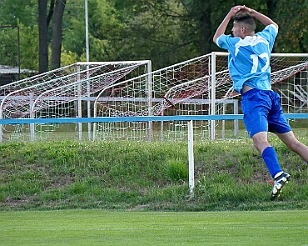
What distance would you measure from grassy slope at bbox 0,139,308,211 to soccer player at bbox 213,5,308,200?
4.13 m

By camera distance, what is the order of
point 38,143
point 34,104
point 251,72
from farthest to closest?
point 34,104
point 38,143
point 251,72

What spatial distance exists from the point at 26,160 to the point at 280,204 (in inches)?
228

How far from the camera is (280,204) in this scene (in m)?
14.1

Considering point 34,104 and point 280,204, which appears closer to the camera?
point 280,204

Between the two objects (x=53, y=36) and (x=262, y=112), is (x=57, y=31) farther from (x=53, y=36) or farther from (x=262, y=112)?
(x=262, y=112)

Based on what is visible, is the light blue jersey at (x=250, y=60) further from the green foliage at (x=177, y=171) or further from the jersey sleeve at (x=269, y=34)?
the green foliage at (x=177, y=171)

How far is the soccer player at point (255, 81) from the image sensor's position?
32.0 feet

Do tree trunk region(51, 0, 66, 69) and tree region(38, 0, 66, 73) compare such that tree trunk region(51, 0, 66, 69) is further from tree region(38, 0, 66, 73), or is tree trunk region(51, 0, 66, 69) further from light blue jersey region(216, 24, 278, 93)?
light blue jersey region(216, 24, 278, 93)

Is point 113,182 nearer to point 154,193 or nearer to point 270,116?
point 154,193

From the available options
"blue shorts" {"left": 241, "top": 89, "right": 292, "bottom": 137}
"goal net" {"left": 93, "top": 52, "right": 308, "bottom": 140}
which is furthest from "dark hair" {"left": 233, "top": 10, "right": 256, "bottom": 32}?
"goal net" {"left": 93, "top": 52, "right": 308, "bottom": 140}

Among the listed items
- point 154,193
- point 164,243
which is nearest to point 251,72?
point 164,243

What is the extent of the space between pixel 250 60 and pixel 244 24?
44cm

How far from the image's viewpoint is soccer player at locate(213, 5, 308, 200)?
9.75 metres

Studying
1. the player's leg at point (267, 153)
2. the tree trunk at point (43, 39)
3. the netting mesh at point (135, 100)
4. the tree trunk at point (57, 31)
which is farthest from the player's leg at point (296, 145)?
the tree trunk at point (43, 39)
